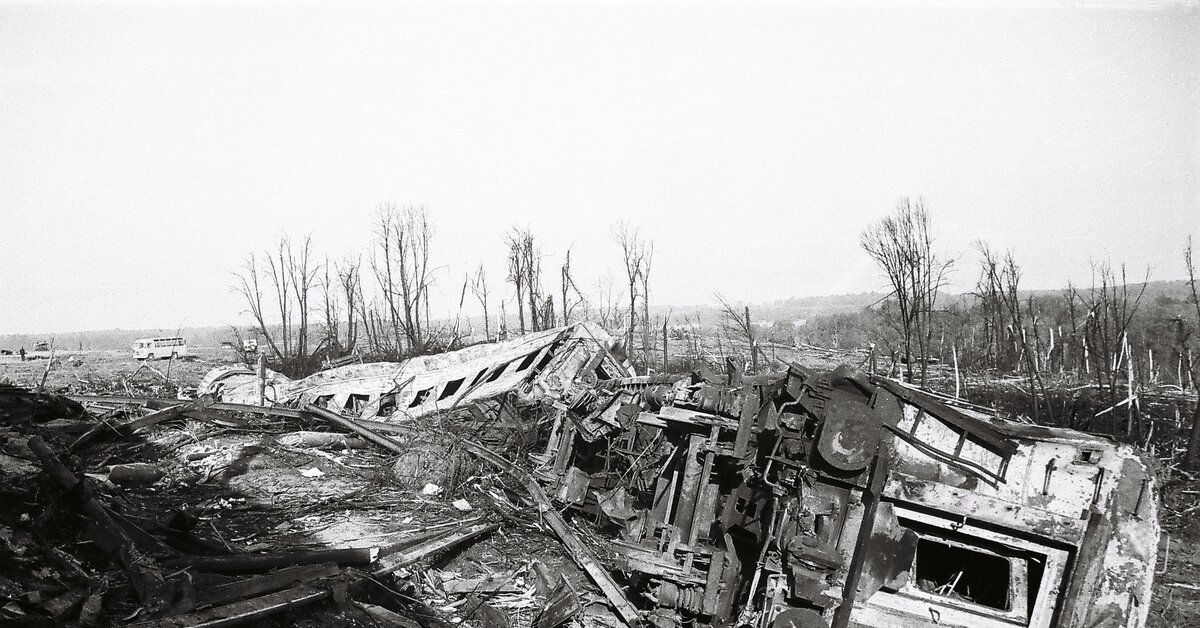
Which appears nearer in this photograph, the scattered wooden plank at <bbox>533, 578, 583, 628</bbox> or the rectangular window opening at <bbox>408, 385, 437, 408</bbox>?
the scattered wooden plank at <bbox>533, 578, 583, 628</bbox>

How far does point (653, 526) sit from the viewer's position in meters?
6.54

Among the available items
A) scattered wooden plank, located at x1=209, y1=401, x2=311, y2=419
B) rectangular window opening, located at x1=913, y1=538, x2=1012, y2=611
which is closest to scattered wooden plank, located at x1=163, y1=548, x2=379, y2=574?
rectangular window opening, located at x1=913, y1=538, x2=1012, y2=611

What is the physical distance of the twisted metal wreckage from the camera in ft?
14.3

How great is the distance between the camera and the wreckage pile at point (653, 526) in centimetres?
441

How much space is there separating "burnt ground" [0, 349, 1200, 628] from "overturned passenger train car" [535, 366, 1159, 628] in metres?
1.65

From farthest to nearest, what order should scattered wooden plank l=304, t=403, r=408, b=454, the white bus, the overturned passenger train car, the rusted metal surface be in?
the white bus
the rusted metal surface
scattered wooden plank l=304, t=403, r=408, b=454
the overturned passenger train car

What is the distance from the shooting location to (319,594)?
16.3 feet

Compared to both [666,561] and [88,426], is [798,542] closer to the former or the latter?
[666,561]

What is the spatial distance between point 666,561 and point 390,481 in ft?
16.5

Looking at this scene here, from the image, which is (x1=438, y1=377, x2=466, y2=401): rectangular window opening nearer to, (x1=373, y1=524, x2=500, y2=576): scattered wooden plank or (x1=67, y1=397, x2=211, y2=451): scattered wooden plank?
(x1=67, y1=397, x2=211, y2=451): scattered wooden plank

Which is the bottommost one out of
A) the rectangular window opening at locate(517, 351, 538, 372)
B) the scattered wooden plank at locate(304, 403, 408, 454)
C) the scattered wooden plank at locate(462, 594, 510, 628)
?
the scattered wooden plank at locate(462, 594, 510, 628)

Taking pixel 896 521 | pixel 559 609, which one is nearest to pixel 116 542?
pixel 559 609

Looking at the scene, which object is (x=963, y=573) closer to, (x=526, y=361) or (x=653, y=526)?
(x=653, y=526)

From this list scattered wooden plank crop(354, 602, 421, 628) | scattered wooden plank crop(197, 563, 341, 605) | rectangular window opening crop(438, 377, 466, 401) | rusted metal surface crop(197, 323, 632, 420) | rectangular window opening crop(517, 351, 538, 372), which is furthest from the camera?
rectangular window opening crop(438, 377, 466, 401)
